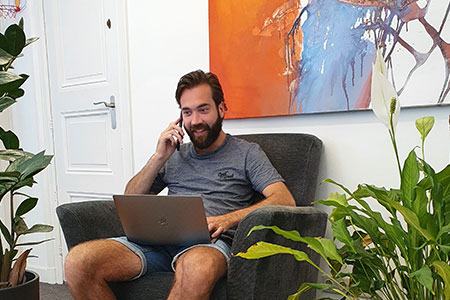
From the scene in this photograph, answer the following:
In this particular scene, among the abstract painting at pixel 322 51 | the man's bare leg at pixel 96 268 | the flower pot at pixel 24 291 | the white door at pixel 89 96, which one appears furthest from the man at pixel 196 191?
the white door at pixel 89 96

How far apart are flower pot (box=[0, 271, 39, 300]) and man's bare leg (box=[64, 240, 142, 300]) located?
11 centimetres

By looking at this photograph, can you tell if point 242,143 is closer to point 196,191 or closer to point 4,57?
point 196,191

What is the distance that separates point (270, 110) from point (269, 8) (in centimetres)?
47

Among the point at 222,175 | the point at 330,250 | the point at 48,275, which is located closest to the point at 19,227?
the point at 222,175

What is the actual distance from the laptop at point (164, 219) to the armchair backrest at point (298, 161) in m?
0.47

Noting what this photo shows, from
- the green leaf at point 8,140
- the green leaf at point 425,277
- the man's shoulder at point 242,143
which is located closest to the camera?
the green leaf at point 425,277

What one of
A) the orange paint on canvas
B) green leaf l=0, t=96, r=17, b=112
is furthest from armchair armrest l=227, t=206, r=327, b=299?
green leaf l=0, t=96, r=17, b=112

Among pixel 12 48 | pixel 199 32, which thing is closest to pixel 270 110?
pixel 199 32

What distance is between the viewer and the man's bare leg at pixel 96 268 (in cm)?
127

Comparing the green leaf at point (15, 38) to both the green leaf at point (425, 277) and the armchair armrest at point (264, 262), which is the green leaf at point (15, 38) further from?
the green leaf at point (425, 277)

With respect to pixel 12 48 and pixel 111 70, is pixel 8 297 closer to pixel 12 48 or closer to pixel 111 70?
pixel 12 48

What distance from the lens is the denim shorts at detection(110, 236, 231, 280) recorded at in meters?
1.35

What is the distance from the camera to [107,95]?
2408 millimetres

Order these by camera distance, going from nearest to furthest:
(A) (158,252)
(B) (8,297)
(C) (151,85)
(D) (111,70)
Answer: (B) (8,297)
(A) (158,252)
(C) (151,85)
(D) (111,70)
